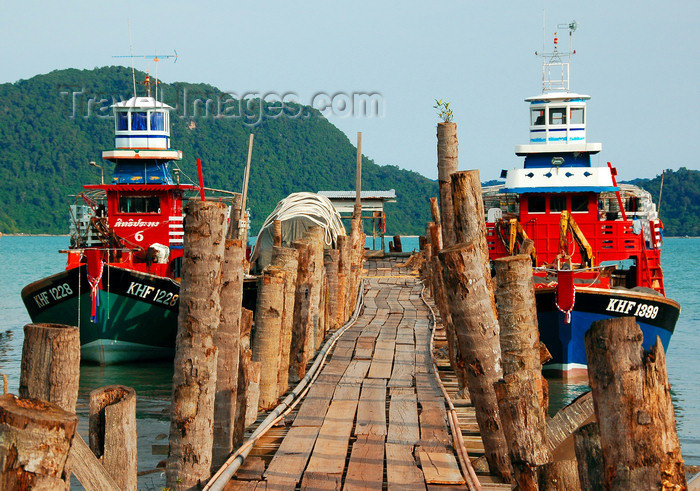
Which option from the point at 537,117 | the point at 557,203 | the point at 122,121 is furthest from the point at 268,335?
the point at 122,121

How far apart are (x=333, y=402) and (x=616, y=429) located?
578cm

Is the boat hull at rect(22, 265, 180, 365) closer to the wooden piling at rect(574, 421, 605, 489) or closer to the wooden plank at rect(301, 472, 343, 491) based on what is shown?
the wooden plank at rect(301, 472, 343, 491)

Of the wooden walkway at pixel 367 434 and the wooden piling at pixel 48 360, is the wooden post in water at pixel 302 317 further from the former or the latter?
the wooden piling at pixel 48 360

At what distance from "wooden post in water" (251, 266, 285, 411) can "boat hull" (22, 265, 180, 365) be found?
1224 cm

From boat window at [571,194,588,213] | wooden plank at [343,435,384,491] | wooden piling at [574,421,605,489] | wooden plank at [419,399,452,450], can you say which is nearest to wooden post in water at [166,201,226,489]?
wooden plank at [343,435,384,491]

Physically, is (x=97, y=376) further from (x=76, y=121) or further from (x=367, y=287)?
(x=76, y=121)

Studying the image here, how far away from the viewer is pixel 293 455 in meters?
7.93

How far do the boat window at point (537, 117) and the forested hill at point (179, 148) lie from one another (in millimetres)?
82082

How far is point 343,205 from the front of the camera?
43.1m

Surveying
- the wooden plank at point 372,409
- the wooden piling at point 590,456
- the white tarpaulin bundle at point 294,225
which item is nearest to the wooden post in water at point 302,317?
the wooden plank at point 372,409

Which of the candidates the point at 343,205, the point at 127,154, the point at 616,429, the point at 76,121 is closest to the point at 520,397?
the point at 616,429

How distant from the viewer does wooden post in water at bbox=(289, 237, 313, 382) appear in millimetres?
12758

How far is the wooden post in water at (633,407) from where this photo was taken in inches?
180

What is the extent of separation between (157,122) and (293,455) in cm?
2468
